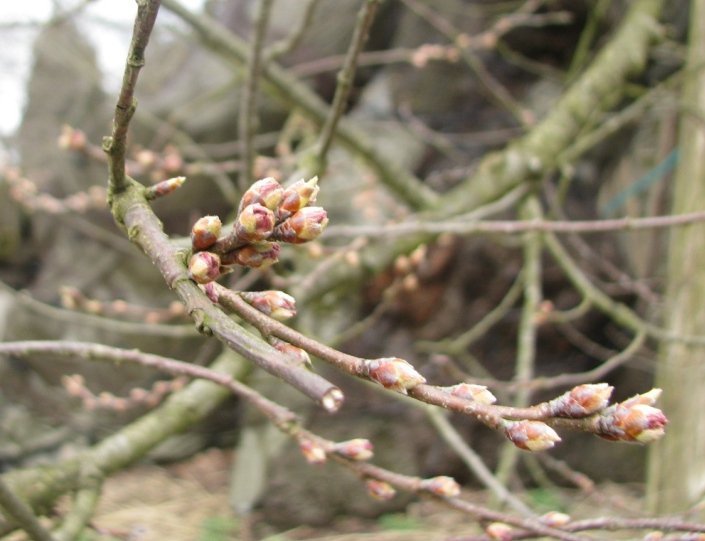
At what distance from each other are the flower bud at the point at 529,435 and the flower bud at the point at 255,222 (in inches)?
7.5

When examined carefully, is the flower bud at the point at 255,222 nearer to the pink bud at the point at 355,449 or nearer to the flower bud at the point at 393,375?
the flower bud at the point at 393,375

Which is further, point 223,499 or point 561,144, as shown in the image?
point 223,499

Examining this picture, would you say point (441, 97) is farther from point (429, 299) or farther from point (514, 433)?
point (514, 433)

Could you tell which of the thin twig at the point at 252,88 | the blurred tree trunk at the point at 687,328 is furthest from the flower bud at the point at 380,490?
the blurred tree trunk at the point at 687,328

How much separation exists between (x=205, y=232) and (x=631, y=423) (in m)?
0.30

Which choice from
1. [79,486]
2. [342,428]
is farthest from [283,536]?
[79,486]

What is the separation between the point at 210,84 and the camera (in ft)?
10.8

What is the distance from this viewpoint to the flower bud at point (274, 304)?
1.42ft

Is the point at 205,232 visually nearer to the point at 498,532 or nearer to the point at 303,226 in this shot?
the point at 303,226

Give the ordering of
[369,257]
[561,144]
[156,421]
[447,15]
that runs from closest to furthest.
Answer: [156,421] → [369,257] → [561,144] → [447,15]

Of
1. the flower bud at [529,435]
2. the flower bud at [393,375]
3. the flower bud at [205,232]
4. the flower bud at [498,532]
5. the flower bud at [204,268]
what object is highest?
the flower bud at [205,232]

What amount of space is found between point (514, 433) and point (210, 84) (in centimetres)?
320

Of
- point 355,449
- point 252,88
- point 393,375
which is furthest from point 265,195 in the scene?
point 252,88

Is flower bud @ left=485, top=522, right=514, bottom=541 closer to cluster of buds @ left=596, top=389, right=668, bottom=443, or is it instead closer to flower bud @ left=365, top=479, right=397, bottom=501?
flower bud @ left=365, top=479, right=397, bottom=501
